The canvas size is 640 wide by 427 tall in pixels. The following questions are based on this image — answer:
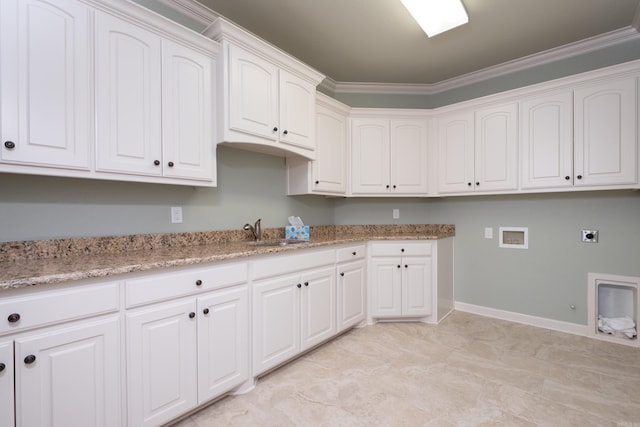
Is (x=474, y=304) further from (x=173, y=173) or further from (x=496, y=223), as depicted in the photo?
(x=173, y=173)

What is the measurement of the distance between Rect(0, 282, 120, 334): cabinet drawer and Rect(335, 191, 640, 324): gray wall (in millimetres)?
2704

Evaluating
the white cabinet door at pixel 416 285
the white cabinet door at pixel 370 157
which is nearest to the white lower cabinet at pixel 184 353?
the white cabinet door at pixel 416 285

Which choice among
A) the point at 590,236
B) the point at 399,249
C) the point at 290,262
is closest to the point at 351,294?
the point at 399,249

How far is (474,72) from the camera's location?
332 centimetres

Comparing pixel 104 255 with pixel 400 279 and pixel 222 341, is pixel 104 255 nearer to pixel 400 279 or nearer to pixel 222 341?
pixel 222 341

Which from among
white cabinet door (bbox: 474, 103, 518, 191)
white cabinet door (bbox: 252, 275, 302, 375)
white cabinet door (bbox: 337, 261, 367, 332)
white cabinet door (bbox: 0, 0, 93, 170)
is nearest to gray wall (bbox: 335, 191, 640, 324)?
white cabinet door (bbox: 474, 103, 518, 191)

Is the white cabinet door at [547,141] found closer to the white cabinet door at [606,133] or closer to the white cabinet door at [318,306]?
Answer: the white cabinet door at [606,133]

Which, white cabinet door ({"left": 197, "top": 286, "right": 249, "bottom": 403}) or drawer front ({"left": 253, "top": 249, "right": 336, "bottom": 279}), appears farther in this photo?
drawer front ({"left": 253, "top": 249, "right": 336, "bottom": 279})

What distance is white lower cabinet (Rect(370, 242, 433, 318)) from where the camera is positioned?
10.1 feet

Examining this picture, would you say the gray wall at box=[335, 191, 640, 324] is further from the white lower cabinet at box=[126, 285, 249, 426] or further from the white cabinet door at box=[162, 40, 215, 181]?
the white lower cabinet at box=[126, 285, 249, 426]

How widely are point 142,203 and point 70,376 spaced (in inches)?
41.2

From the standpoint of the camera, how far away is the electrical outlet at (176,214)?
6.97 ft

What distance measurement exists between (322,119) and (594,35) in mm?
2462

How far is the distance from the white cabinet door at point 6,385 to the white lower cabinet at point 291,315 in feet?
3.62
